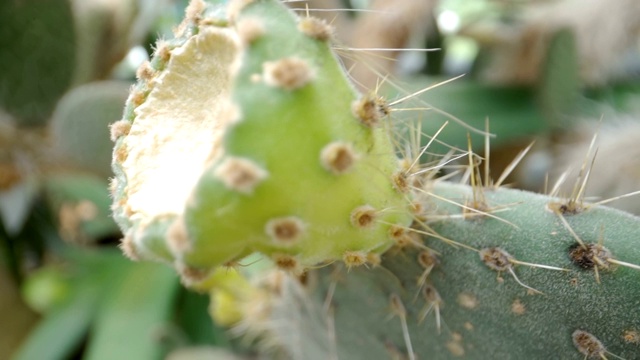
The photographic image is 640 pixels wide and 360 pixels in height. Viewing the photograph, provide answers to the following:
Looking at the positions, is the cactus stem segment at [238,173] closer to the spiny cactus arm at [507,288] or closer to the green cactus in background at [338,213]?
the green cactus in background at [338,213]

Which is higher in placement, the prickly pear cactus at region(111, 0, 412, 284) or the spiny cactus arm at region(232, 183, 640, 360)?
the prickly pear cactus at region(111, 0, 412, 284)

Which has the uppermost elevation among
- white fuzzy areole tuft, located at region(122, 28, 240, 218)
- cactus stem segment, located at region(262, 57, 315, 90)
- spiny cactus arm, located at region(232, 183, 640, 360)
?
cactus stem segment, located at region(262, 57, 315, 90)

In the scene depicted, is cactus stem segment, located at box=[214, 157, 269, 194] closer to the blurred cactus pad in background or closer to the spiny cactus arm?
the blurred cactus pad in background

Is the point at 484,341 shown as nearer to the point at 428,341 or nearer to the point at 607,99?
the point at 428,341

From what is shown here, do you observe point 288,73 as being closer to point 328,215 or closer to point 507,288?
point 328,215

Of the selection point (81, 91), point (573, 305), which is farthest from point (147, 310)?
point (573, 305)

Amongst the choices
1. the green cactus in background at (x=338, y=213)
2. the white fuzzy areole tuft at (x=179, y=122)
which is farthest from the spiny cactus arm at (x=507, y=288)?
the white fuzzy areole tuft at (x=179, y=122)

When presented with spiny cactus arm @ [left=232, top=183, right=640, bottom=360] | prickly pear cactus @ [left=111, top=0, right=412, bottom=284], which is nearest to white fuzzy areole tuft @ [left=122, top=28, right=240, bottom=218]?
prickly pear cactus @ [left=111, top=0, right=412, bottom=284]

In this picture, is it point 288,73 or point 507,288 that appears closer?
point 288,73

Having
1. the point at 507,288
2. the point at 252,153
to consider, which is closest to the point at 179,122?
the point at 252,153
